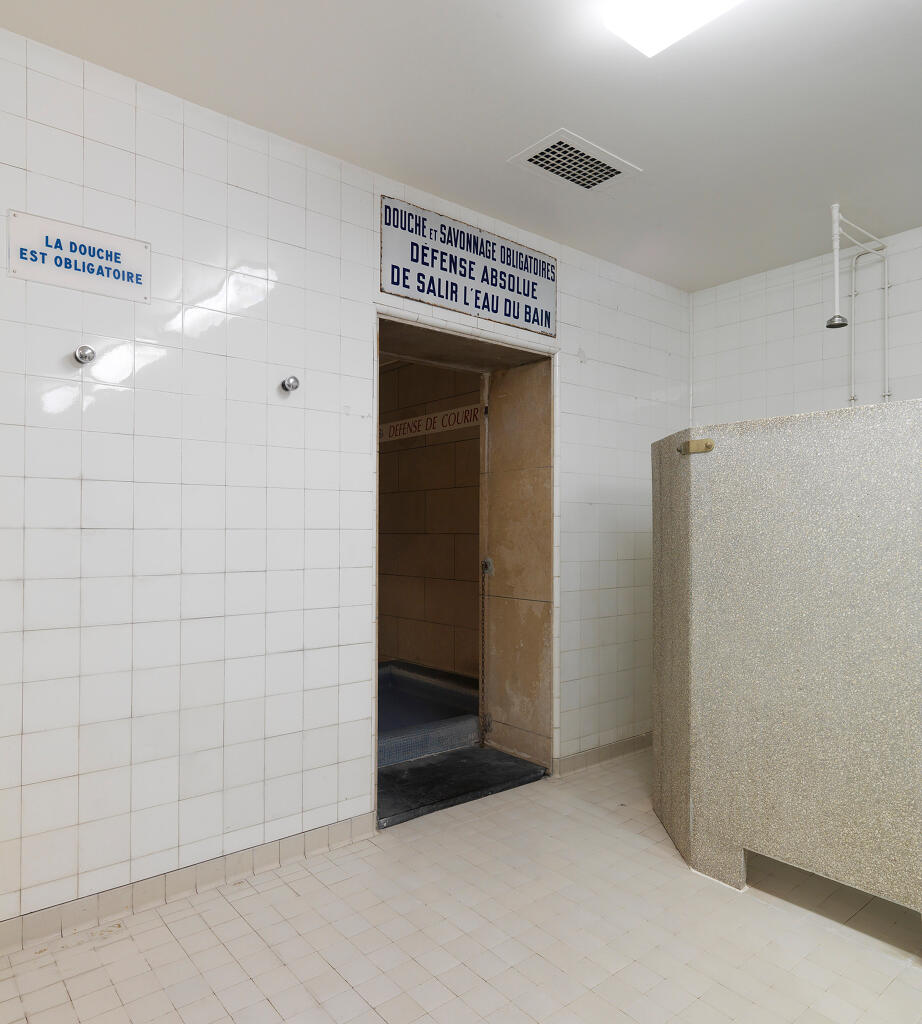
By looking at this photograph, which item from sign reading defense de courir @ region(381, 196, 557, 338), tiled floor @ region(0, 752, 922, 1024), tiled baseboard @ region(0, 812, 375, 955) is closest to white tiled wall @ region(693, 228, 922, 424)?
sign reading defense de courir @ region(381, 196, 557, 338)

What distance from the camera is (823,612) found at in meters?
2.33

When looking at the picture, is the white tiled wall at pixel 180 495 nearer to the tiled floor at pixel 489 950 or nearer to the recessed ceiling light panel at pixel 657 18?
the tiled floor at pixel 489 950

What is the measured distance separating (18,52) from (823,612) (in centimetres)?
319

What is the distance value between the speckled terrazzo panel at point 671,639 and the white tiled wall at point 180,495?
1.29 m

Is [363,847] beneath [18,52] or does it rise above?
beneath

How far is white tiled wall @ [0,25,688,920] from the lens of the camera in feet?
Result: 7.23

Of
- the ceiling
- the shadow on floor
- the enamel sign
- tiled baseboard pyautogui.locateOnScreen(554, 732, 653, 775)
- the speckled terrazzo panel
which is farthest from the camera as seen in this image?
the enamel sign

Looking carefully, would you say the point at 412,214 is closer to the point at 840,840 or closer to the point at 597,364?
the point at 597,364

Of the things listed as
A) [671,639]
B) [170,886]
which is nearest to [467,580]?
[671,639]

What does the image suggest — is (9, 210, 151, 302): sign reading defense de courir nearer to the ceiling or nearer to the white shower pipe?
the ceiling

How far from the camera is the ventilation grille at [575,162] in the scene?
111 inches

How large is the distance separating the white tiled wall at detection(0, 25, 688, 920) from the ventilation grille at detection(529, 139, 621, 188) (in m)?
0.61

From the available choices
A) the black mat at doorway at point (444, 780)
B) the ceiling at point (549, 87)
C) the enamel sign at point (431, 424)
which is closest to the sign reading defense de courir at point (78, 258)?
the ceiling at point (549, 87)

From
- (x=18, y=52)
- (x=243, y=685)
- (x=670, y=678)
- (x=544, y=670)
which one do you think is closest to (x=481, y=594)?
(x=544, y=670)
